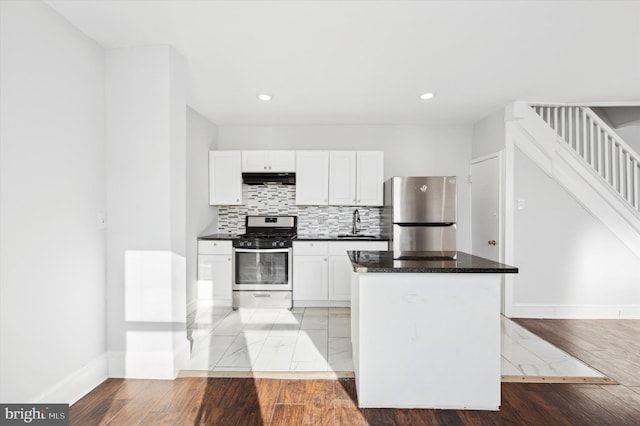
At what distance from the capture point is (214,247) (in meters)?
4.16

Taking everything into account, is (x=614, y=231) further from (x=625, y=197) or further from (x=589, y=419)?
(x=589, y=419)

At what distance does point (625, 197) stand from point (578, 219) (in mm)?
732

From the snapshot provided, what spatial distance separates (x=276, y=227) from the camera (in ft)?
15.4

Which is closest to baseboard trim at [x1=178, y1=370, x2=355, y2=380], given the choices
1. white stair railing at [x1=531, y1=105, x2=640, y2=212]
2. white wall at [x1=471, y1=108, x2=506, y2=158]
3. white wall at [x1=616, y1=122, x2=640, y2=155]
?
white wall at [x1=471, y1=108, x2=506, y2=158]

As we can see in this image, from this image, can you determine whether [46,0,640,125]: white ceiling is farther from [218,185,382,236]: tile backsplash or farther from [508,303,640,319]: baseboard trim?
[508,303,640,319]: baseboard trim

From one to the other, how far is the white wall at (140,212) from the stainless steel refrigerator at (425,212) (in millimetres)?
2586

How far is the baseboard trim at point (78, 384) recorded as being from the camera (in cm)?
195

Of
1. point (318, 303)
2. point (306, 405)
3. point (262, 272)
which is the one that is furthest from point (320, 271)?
point (306, 405)

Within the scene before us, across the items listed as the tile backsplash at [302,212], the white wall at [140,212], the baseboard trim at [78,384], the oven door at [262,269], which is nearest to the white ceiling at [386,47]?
the white wall at [140,212]

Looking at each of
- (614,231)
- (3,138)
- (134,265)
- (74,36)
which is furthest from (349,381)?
(614,231)

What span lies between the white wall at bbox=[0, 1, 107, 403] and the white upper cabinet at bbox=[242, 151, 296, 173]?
83.8 inches

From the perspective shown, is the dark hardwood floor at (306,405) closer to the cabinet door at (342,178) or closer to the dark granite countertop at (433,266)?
the dark granite countertop at (433,266)

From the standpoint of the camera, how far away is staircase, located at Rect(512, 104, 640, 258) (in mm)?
3707

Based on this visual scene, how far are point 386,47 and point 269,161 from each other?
2375 millimetres
